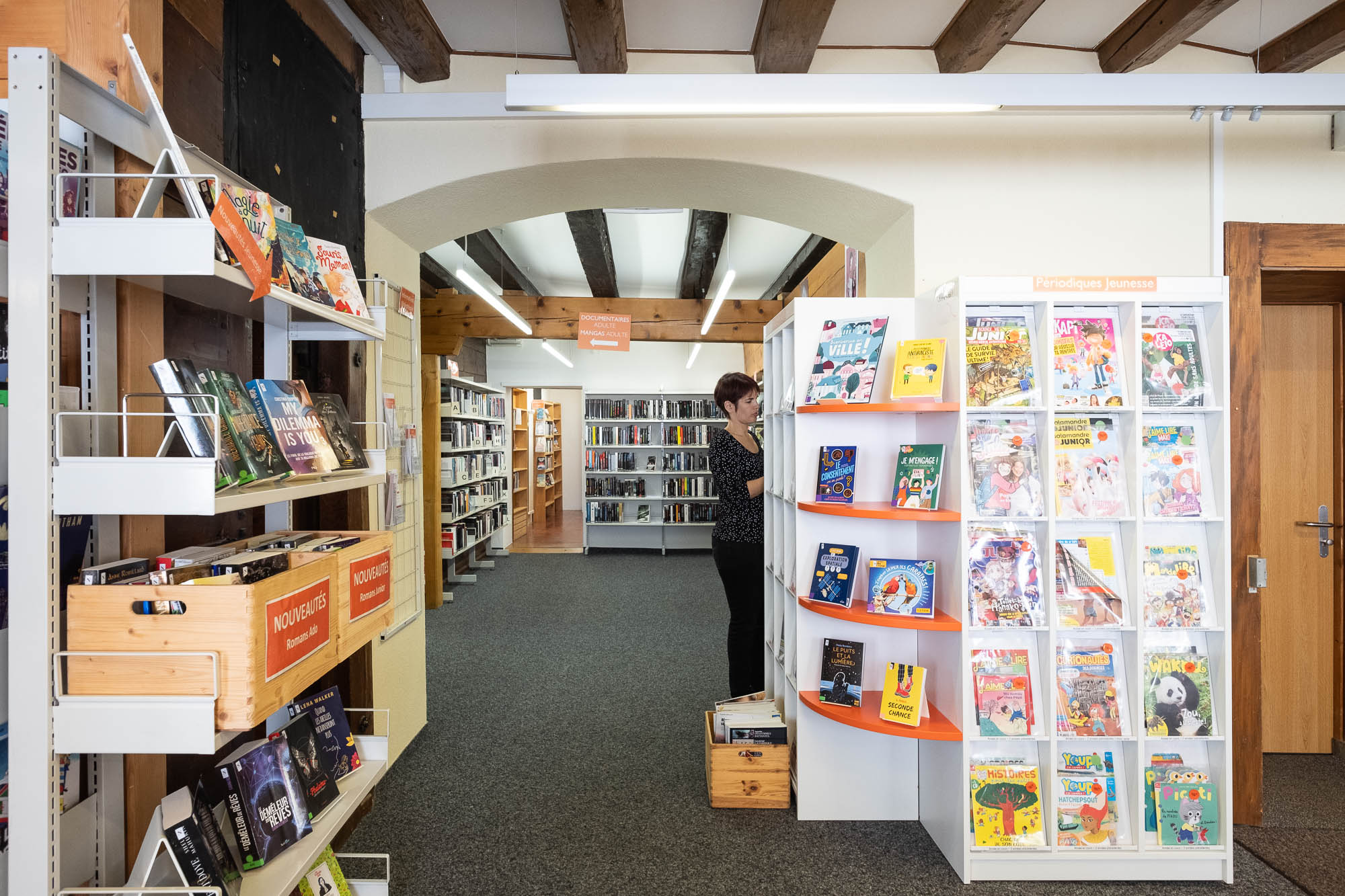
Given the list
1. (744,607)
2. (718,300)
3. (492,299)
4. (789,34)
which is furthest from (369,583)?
(718,300)

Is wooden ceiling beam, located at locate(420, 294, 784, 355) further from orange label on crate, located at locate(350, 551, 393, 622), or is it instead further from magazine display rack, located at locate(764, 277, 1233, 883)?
orange label on crate, located at locate(350, 551, 393, 622)

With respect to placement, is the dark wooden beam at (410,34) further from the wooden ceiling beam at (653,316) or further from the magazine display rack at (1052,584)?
the wooden ceiling beam at (653,316)

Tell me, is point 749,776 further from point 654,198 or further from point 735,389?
point 654,198

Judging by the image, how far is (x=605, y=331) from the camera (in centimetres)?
664

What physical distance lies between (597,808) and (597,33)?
287 cm

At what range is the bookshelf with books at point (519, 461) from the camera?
10930 millimetres

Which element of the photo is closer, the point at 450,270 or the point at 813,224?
the point at 813,224

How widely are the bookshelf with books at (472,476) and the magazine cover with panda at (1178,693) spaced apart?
5.45 m

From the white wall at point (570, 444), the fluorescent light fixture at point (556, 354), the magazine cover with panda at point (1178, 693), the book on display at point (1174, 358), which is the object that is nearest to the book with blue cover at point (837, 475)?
the book on display at point (1174, 358)

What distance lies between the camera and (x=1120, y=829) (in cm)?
244

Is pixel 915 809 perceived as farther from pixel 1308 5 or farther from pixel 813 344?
pixel 1308 5

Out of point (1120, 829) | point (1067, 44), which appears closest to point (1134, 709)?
point (1120, 829)

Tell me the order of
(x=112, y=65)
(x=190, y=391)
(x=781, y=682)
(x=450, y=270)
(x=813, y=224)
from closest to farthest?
(x=190, y=391) < (x=112, y=65) < (x=781, y=682) < (x=813, y=224) < (x=450, y=270)

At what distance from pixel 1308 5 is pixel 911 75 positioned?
156cm
